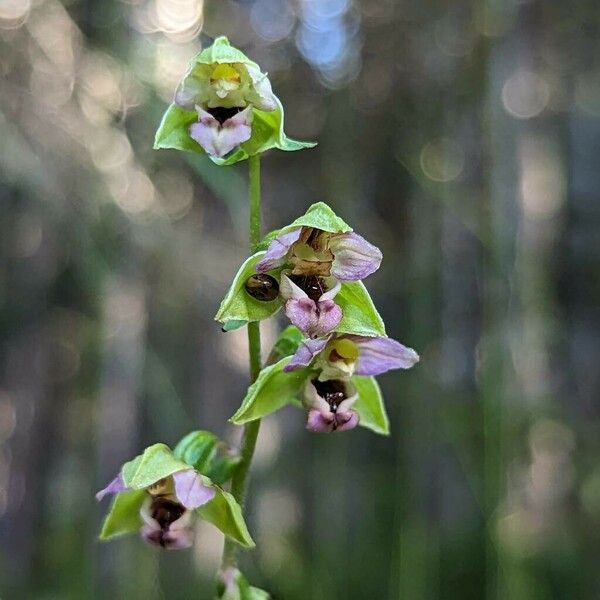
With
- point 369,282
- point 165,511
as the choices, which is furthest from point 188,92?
point 369,282

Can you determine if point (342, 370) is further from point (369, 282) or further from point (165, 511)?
point (369, 282)

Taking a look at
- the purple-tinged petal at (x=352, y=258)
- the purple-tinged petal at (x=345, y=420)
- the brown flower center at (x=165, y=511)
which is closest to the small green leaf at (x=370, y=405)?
the purple-tinged petal at (x=345, y=420)

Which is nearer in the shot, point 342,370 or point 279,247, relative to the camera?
point 279,247

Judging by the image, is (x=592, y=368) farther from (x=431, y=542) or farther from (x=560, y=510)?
(x=431, y=542)

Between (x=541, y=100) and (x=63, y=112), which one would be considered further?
(x=541, y=100)

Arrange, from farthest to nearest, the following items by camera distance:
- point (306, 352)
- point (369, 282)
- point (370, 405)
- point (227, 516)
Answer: point (369, 282) < point (370, 405) < point (227, 516) < point (306, 352)

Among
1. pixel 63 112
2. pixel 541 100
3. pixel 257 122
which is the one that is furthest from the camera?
pixel 541 100

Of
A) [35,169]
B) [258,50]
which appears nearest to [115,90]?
[35,169]
